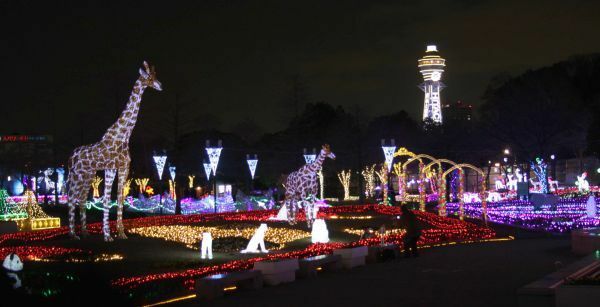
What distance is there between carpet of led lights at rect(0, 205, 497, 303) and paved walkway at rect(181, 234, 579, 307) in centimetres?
121

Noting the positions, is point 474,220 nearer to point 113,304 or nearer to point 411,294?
point 411,294

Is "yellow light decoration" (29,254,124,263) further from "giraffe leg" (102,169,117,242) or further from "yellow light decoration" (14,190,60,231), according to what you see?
"yellow light decoration" (14,190,60,231)

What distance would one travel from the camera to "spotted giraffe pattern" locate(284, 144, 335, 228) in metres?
29.4

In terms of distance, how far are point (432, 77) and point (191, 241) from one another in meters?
111

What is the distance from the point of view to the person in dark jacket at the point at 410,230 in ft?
68.5

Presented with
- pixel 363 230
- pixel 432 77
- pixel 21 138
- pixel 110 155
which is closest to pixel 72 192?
pixel 110 155

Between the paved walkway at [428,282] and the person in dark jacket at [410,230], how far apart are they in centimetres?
35

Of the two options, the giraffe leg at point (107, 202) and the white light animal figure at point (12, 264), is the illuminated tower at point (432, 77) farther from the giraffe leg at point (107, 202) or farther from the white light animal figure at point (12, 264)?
the white light animal figure at point (12, 264)

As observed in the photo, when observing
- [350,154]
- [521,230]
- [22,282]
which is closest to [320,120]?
[350,154]

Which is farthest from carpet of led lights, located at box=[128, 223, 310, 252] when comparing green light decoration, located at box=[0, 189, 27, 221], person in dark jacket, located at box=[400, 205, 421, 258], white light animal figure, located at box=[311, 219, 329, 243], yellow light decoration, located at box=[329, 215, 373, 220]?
green light decoration, located at box=[0, 189, 27, 221]

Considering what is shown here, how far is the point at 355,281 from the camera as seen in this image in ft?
53.9

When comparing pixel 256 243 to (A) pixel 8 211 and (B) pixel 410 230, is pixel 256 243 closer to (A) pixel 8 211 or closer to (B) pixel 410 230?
(B) pixel 410 230

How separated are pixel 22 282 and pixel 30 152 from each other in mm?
63191

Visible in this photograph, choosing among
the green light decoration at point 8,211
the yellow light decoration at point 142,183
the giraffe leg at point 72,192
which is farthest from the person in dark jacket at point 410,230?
the yellow light decoration at point 142,183
